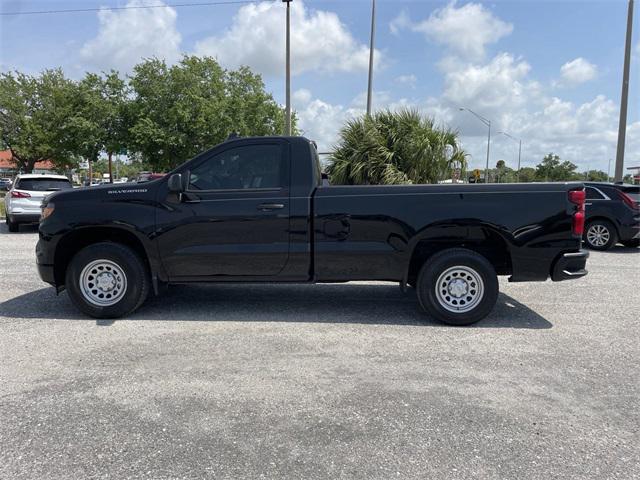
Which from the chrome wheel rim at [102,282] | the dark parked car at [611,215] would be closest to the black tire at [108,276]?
the chrome wheel rim at [102,282]

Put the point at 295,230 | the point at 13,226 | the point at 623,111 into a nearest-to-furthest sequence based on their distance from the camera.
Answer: the point at 295,230 < the point at 13,226 < the point at 623,111

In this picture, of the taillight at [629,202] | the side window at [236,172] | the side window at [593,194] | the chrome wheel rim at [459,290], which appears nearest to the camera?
the chrome wheel rim at [459,290]

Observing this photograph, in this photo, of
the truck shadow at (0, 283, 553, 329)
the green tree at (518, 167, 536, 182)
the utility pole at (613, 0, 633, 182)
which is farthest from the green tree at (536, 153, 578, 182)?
the truck shadow at (0, 283, 553, 329)

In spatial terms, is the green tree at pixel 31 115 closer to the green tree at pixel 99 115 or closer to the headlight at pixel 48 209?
the green tree at pixel 99 115

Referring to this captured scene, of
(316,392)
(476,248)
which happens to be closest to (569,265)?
(476,248)

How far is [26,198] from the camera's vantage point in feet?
45.6

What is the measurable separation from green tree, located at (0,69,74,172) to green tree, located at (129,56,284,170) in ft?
34.9

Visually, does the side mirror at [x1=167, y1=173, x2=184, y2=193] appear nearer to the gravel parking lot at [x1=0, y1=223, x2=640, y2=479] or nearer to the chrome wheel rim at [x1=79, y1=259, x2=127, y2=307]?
the chrome wheel rim at [x1=79, y1=259, x2=127, y2=307]

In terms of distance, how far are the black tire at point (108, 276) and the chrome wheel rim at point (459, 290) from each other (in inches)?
126

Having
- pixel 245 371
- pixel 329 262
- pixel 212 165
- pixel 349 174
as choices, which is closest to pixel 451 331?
pixel 329 262

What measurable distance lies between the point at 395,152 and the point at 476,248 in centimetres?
1038

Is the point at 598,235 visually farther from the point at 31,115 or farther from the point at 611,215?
the point at 31,115

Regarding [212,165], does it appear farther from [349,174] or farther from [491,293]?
[349,174]

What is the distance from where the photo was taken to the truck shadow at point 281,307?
5.66 m
